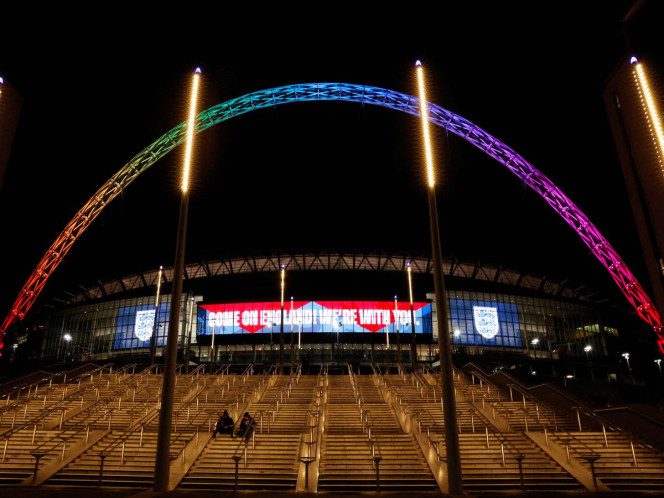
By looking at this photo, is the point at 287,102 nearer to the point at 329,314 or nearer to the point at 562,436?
the point at 562,436

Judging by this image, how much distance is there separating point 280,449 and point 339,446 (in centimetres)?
203

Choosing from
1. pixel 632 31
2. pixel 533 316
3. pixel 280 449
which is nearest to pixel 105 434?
pixel 280 449

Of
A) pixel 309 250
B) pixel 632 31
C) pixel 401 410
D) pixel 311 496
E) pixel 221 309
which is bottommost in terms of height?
pixel 311 496

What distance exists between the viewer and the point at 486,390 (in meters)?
26.6

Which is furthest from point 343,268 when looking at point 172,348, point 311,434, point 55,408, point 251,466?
point 172,348

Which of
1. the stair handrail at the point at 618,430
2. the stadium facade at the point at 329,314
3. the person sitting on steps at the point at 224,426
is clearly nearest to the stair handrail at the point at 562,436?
the stair handrail at the point at 618,430

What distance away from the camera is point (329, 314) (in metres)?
62.5

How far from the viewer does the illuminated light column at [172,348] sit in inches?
423

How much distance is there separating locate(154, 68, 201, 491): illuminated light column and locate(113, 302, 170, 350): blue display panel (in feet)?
185

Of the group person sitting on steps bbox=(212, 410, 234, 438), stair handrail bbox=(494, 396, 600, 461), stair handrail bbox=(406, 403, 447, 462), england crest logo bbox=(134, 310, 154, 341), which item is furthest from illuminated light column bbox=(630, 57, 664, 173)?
england crest logo bbox=(134, 310, 154, 341)

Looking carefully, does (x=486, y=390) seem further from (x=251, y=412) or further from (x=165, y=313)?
(x=165, y=313)

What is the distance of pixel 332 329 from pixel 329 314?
199cm

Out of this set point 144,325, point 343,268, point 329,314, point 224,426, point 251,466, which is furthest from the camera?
point 343,268

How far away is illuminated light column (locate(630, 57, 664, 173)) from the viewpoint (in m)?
12.3
